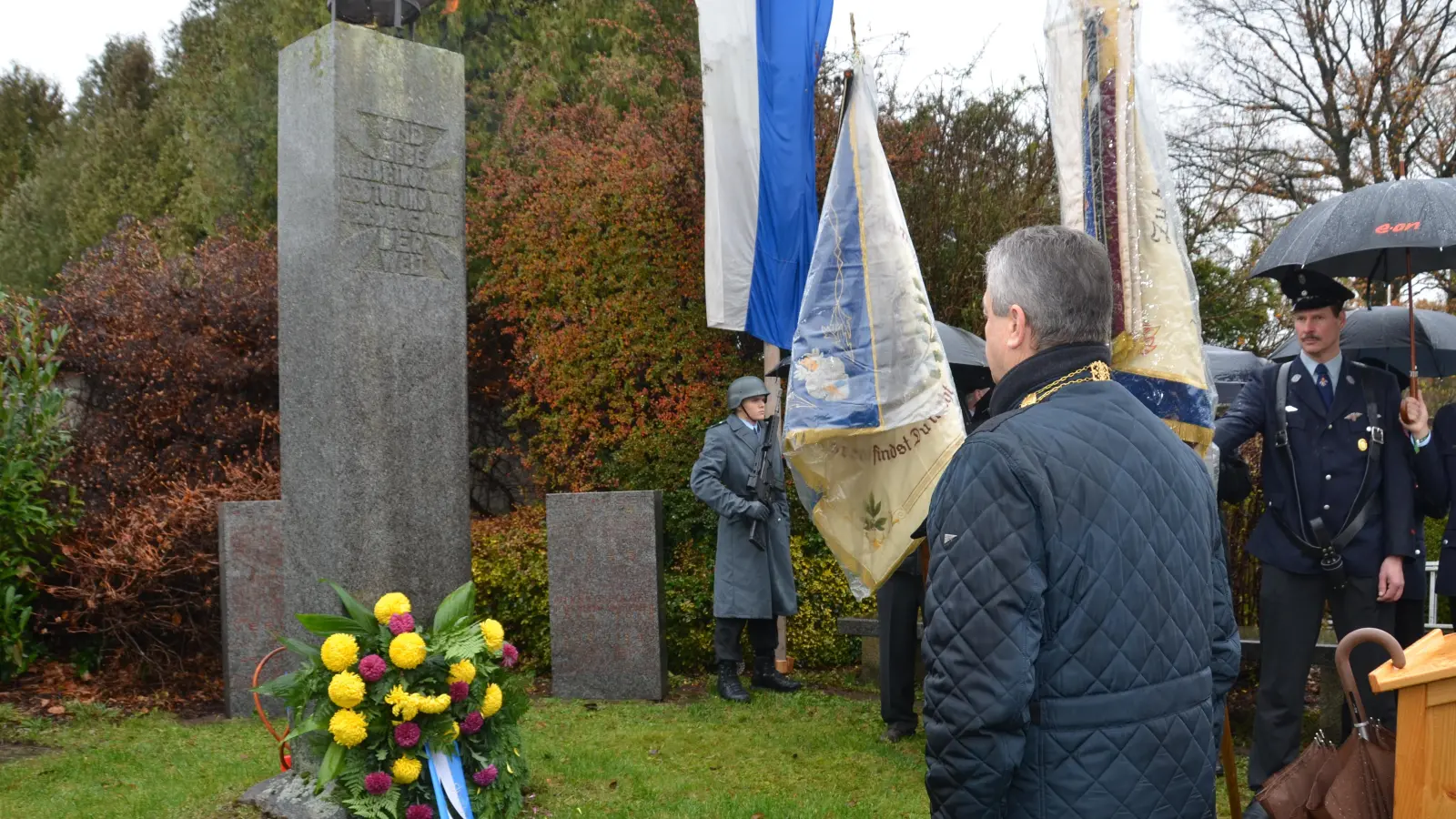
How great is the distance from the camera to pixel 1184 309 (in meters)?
4.49

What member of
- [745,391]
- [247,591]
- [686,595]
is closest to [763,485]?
[745,391]

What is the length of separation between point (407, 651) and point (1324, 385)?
388cm

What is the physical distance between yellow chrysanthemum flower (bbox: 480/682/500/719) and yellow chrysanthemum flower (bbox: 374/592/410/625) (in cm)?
47

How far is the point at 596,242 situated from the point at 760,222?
3.19 meters

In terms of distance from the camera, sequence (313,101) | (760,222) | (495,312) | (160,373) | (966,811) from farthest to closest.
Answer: (495,312) < (160,373) < (760,222) < (313,101) < (966,811)

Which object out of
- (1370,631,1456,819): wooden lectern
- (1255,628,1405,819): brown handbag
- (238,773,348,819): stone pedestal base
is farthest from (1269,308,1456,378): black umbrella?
(238,773,348,819): stone pedestal base

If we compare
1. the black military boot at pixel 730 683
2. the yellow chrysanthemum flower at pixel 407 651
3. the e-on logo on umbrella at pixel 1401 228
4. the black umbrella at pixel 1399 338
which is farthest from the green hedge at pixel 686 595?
the e-on logo on umbrella at pixel 1401 228

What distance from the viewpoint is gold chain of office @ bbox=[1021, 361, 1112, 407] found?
2.35m

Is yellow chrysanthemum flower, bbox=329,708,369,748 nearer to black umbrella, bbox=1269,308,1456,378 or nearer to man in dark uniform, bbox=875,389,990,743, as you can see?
man in dark uniform, bbox=875,389,990,743

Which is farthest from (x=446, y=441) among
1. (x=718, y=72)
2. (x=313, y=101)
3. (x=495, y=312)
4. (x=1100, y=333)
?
(x=495, y=312)

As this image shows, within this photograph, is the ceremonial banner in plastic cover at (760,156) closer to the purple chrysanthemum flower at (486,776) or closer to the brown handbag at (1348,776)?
the purple chrysanthemum flower at (486,776)

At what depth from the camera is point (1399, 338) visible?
6.88 m

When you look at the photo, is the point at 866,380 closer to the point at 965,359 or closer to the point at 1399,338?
the point at 965,359

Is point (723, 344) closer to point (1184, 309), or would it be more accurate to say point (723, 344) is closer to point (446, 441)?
point (446, 441)
